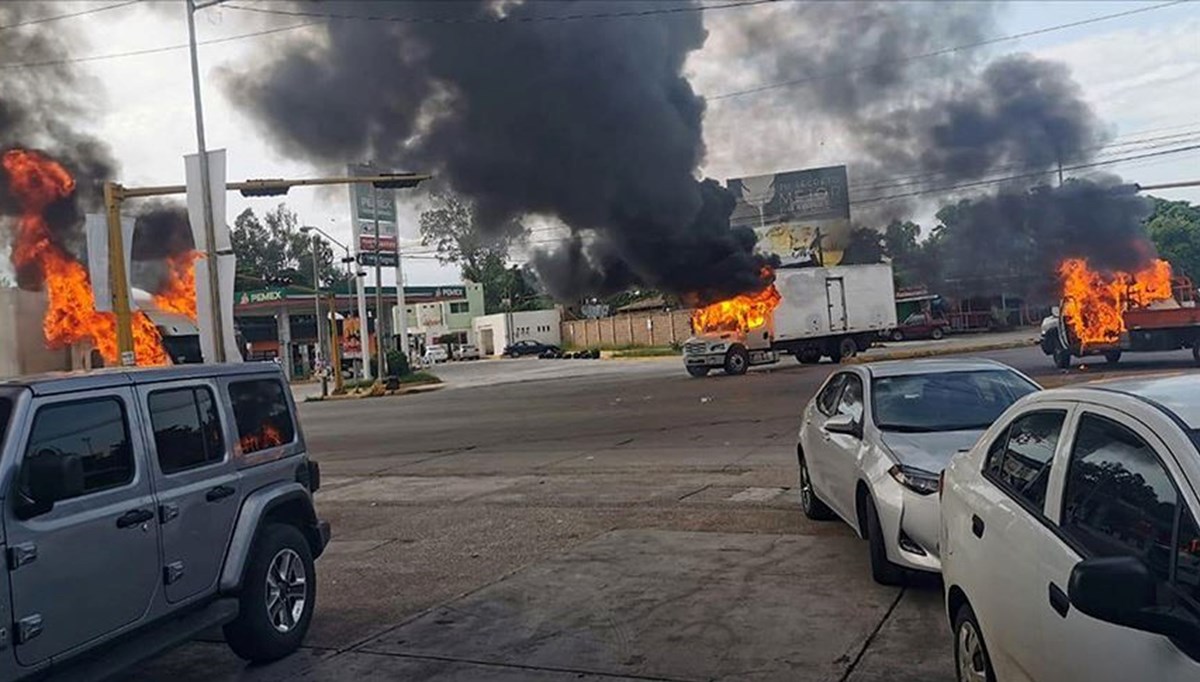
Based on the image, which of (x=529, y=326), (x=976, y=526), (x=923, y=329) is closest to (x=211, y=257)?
(x=976, y=526)

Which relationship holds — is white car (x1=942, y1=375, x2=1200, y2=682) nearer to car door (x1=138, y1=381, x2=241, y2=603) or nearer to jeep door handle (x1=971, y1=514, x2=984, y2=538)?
jeep door handle (x1=971, y1=514, x2=984, y2=538)

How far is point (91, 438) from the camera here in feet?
15.0

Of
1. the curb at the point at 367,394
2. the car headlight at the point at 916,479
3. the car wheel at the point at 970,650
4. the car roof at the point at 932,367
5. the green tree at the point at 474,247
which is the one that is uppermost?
the green tree at the point at 474,247

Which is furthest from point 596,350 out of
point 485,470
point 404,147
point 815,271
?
point 485,470

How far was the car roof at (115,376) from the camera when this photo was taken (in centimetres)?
442

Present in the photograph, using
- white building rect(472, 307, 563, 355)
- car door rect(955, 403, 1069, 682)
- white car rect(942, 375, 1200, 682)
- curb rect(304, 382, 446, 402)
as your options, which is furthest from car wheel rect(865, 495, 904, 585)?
white building rect(472, 307, 563, 355)

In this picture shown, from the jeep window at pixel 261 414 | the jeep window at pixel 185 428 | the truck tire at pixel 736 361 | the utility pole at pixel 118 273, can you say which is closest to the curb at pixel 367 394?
the truck tire at pixel 736 361

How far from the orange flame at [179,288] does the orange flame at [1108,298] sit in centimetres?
2421

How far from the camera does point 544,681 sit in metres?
5.12

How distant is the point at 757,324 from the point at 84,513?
31693mm

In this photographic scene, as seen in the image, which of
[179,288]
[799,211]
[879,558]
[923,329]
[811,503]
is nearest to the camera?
[879,558]

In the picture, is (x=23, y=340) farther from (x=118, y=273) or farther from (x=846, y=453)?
(x=846, y=453)

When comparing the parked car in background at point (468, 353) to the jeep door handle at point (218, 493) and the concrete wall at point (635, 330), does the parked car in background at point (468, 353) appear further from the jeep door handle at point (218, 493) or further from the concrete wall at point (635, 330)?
the jeep door handle at point (218, 493)

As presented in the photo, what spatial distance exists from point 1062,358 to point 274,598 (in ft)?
79.6
